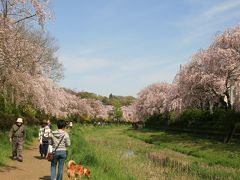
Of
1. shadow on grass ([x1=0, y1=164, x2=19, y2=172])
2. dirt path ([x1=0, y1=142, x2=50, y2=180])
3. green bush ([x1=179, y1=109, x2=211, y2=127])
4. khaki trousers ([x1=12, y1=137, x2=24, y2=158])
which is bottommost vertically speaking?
dirt path ([x1=0, y1=142, x2=50, y2=180])

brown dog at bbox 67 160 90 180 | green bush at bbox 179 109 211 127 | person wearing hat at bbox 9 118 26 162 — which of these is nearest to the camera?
brown dog at bbox 67 160 90 180

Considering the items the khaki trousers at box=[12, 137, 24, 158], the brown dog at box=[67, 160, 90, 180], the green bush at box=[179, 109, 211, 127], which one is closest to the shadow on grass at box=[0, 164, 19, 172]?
the khaki trousers at box=[12, 137, 24, 158]

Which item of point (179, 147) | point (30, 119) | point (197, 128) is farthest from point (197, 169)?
point (197, 128)

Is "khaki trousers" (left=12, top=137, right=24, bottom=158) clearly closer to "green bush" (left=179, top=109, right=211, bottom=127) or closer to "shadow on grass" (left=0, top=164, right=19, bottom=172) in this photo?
"shadow on grass" (left=0, top=164, right=19, bottom=172)

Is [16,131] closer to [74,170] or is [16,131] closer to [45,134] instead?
[45,134]

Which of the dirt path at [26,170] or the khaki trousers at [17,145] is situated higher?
the khaki trousers at [17,145]

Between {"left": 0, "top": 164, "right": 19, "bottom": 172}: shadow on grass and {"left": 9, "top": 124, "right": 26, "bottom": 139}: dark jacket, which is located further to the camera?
{"left": 9, "top": 124, "right": 26, "bottom": 139}: dark jacket

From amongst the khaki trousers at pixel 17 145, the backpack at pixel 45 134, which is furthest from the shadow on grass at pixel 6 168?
the backpack at pixel 45 134

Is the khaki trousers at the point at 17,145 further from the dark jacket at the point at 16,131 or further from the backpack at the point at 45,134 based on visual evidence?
the backpack at the point at 45,134

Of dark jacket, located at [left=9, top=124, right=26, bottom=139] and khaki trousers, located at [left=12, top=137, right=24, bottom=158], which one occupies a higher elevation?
dark jacket, located at [left=9, top=124, right=26, bottom=139]

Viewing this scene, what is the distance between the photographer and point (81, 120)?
10450 centimetres

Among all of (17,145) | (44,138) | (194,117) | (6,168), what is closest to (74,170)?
(6,168)

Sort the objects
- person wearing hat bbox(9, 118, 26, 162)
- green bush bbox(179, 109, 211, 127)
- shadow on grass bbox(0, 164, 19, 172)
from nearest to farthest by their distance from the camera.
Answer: shadow on grass bbox(0, 164, 19, 172) < person wearing hat bbox(9, 118, 26, 162) < green bush bbox(179, 109, 211, 127)

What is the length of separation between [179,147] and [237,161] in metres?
9.81
